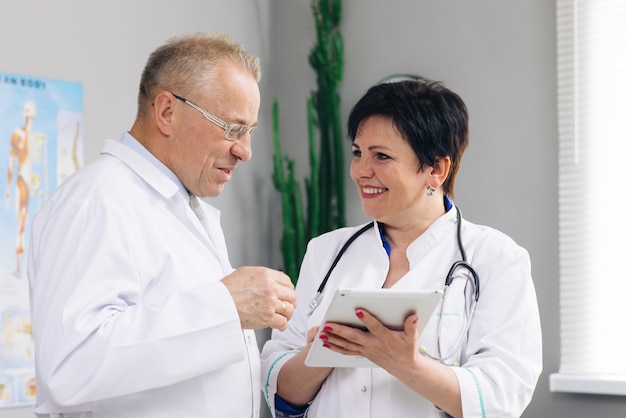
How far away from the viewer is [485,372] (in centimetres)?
184

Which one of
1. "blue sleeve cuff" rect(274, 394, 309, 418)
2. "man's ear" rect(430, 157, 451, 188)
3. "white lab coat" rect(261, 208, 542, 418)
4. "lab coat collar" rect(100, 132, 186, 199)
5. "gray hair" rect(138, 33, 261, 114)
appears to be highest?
"gray hair" rect(138, 33, 261, 114)

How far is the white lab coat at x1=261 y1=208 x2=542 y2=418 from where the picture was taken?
1845 millimetres

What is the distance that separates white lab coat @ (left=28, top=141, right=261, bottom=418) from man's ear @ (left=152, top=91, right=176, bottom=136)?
0.26 feet

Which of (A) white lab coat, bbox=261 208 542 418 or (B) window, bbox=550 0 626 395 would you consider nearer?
(A) white lab coat, bbox=261 208 542 418

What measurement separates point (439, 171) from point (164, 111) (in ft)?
2.35

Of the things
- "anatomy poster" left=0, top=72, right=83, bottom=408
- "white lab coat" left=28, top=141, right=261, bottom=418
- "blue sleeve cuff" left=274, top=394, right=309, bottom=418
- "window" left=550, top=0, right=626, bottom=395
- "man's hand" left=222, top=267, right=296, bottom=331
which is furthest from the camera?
"window" left=550, top=0, right=626, bottom=395

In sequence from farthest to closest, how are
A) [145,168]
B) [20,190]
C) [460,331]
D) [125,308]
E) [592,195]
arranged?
[592,195] → [20,190] → [460,331] → [145,168] → [125,308]

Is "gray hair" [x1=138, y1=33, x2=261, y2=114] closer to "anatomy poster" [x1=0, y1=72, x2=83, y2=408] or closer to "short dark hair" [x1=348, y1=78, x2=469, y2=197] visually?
"short dark hair" [x1=348, y1=78, x2=469, y2=197]

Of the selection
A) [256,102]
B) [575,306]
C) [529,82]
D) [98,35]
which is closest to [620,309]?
[575,306]

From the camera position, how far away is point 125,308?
4.76 feet

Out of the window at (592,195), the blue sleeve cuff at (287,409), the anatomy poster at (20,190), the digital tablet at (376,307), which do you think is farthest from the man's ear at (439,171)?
the anatomy poster at (20,190)

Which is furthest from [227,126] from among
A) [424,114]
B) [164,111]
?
[424,114]

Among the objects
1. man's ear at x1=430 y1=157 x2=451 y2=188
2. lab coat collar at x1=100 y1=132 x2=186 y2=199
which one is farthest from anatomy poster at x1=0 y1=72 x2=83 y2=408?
man's ear at x1=430 y1=157 x2=451 y2=188

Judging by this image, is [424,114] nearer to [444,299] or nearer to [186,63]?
[444,299]
